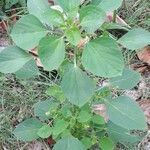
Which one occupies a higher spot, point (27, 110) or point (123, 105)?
point (123, 105)

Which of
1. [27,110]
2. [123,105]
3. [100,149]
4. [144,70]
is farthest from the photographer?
[144,70]

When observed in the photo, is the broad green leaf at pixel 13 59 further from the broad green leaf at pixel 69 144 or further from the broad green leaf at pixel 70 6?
the broad green leaf at pixel 69 144

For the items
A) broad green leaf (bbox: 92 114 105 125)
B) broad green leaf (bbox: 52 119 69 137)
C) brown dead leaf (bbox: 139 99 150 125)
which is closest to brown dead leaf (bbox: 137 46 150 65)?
brown dead leaf (bbox: 139 99 150 125)

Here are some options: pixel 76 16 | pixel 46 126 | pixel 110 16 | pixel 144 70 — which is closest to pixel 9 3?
pixel 110 16

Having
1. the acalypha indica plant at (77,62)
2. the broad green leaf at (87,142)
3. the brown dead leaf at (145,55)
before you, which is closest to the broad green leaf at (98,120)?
the acalypha indica plant at (77,62)

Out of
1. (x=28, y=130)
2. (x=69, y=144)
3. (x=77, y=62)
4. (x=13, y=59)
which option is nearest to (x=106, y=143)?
(x=69, y=144)

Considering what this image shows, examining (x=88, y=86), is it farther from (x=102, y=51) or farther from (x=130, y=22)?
(x=130, y=22)

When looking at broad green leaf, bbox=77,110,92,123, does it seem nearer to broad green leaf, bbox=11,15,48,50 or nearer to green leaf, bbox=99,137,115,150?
green leaf, bbox=99,137,115,150
